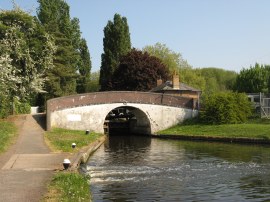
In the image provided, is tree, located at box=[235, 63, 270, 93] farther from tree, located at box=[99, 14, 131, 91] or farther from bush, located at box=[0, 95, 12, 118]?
bush, located at box=[0, 95, 12, 118]

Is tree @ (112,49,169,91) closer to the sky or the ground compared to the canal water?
closer to the sky

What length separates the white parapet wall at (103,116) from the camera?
121ft

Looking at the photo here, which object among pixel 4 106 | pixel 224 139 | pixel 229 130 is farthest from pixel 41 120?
pixel 229 130

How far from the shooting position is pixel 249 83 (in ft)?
205

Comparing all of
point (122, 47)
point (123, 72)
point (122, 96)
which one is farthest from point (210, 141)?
point (122, 47)

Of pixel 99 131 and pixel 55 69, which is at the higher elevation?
pixel 55 69

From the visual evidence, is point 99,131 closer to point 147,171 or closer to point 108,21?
point 147,171

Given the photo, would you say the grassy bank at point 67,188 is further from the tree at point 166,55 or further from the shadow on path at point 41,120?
the tree at point 166,55

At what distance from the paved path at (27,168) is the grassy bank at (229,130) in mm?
13890

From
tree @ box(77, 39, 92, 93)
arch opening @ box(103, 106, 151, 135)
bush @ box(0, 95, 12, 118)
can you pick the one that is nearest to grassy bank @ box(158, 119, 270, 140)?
arch opening @ box(103, 106, 151, 135)

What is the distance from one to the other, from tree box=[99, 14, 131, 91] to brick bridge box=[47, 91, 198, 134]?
66.3 feet

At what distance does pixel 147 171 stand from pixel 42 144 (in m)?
7.69

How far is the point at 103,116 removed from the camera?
129 ft

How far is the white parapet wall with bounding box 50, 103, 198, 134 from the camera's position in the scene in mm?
36938
